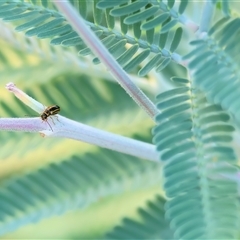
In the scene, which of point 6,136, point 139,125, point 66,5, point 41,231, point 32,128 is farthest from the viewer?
Answer: point 41,231

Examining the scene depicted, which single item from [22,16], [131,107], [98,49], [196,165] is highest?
[131,107]

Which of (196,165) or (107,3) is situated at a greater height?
(107,3)

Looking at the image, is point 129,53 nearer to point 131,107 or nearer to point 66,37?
point 66,37

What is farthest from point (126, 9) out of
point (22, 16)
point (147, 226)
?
point (147, 226)

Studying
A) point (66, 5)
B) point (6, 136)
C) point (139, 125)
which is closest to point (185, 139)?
point (66, 5)

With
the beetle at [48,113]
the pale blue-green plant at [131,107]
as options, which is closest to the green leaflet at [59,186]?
the pale blue-green plant at [131,107]

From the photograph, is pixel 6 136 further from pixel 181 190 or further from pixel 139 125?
pixel 181 190

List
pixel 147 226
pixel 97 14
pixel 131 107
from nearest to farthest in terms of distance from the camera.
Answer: pixel 97 14 < pixel 147 226 < pixel 131 107

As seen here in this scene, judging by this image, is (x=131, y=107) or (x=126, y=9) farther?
(x=131, y=107)

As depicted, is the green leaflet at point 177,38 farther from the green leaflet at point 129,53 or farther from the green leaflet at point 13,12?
the green leaflet at point 13,12
